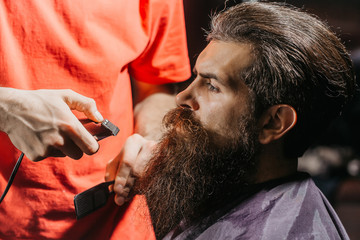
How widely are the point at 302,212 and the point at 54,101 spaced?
55cm

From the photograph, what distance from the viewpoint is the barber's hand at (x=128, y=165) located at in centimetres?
80

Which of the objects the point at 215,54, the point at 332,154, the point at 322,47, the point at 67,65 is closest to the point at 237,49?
the point at 215,54

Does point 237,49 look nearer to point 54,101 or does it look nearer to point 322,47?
point 322,47

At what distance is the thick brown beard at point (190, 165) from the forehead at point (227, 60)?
0.10 meters

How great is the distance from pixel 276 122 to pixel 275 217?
20cm

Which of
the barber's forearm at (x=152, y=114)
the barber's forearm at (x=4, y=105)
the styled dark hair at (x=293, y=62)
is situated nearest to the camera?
the barber's forearm at (x=4, y=105)

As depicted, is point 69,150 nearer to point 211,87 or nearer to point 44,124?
point 44,124

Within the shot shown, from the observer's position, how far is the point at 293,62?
2.50 ft

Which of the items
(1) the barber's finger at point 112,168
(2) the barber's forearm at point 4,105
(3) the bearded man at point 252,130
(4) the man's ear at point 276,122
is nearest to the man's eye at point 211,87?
(3) the bearded man at point 252,130

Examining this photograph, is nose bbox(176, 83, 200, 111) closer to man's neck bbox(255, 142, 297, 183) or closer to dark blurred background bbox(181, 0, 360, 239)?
man's neck bbox(255, 142, 297, 183)

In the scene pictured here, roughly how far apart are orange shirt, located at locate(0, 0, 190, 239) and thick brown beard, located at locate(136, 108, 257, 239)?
7 centimetres

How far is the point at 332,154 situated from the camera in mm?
2297

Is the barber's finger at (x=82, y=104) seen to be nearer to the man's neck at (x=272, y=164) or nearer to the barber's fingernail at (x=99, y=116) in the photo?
the barber's fingernail at (x=99, y=116)

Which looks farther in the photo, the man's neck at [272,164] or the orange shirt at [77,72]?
the man's neck at [272,164]
